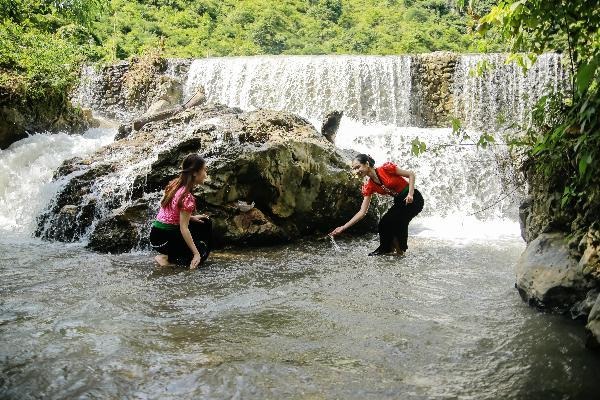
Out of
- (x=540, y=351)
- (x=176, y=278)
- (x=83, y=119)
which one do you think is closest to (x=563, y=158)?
(x=540, y=351)

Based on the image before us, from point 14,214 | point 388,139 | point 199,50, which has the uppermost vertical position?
point 199,50

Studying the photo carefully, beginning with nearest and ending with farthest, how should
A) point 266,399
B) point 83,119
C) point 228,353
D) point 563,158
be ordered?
point 266,399 → point 228,353 → point 563,158 → point 83,119

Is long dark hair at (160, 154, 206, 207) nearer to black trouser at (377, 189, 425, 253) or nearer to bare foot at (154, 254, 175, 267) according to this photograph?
bare foot at (154, 254, 175, 267)

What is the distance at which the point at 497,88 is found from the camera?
59.4 ft

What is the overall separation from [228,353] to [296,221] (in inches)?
193

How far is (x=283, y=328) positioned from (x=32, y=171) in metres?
10.2

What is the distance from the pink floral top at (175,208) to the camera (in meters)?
5.87

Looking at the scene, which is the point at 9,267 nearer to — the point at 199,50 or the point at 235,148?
the point at 235,148

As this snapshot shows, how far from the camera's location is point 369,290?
5168 millimetres

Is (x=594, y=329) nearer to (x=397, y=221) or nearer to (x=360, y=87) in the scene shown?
(x=397, y=221)

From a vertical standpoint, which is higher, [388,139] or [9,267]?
[388,139]

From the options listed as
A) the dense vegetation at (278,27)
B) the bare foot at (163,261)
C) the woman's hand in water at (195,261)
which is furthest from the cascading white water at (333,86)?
the woman's hand in water at (195,261)

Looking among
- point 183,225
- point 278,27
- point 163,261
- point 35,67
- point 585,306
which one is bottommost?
point 163,261

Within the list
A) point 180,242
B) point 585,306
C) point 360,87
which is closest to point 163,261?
point 180,242
